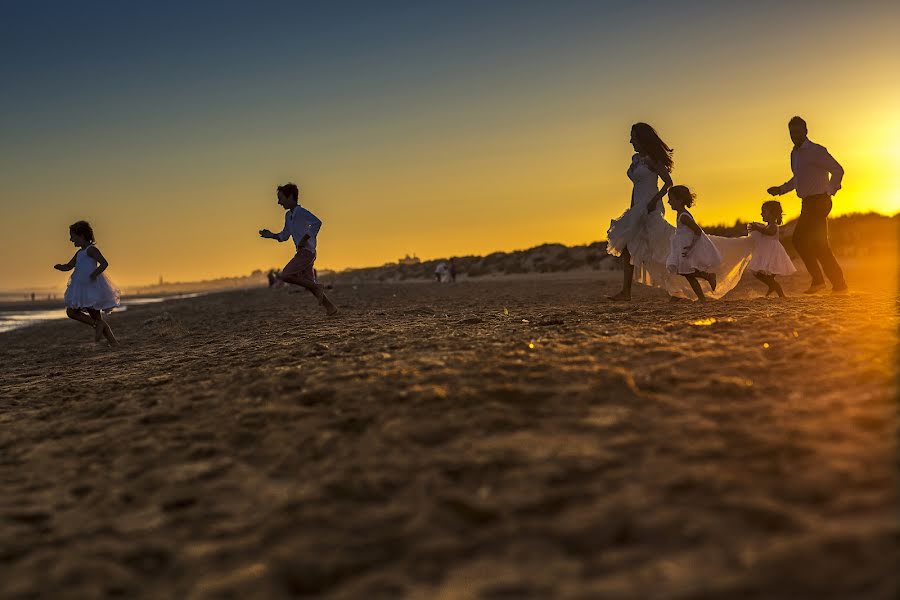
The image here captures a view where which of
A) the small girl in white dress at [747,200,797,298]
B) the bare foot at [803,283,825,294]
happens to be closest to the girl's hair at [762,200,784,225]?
the small girl in white dress at [747,200,797,298]

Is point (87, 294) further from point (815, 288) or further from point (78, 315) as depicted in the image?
point (815, 288)

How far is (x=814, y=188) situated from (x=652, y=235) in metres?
2.07

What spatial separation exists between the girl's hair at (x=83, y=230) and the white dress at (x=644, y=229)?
A: 726 cm

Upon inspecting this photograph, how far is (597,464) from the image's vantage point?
260 cm

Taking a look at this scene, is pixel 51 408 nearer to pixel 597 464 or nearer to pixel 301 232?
pixel 597 464

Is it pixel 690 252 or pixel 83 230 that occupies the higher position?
pixel 83 230

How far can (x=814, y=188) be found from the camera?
8.42m

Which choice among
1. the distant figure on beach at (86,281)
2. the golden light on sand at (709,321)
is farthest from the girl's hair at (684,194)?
the distant figure on beach at (86,281)

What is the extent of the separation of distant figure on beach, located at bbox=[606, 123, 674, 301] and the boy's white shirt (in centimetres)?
422

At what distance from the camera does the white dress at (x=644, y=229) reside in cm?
887

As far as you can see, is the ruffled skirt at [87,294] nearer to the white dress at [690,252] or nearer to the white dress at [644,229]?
the white dress at [644,229]

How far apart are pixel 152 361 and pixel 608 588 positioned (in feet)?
20.0

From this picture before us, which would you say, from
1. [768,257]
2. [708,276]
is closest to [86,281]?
[708,276]

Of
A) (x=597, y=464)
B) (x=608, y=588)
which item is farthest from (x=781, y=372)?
(x=608, y=588)
